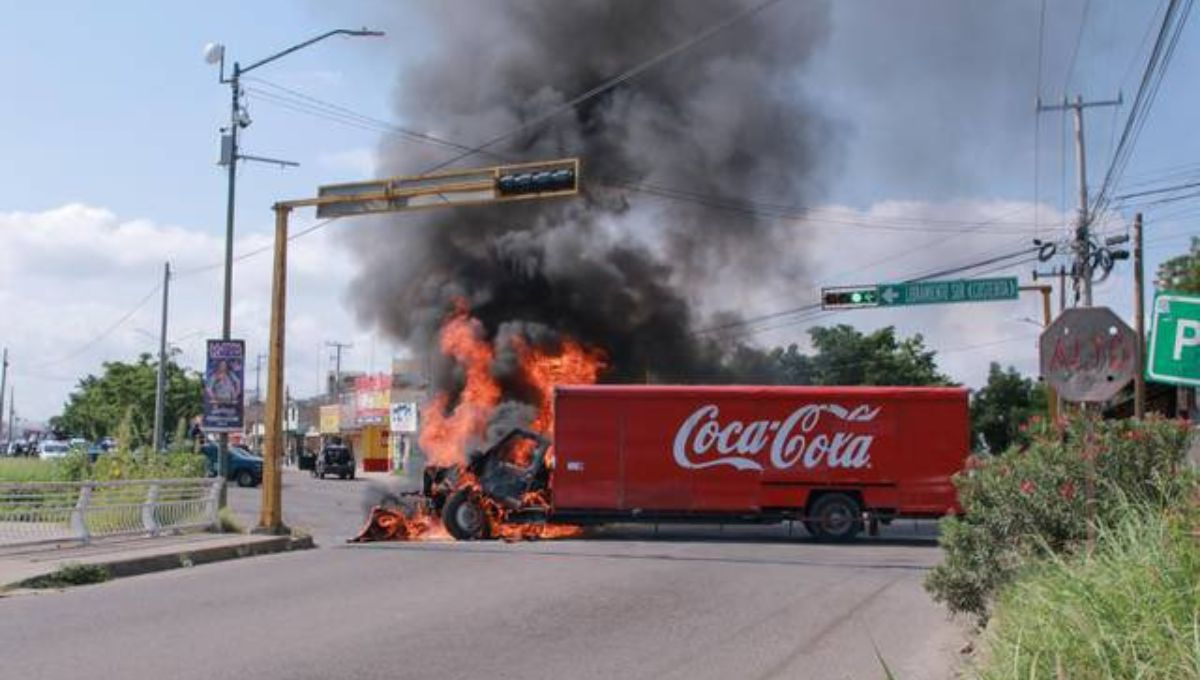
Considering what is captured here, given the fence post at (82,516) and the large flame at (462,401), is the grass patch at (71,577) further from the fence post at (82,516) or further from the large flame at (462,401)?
the large flame at (462,401)

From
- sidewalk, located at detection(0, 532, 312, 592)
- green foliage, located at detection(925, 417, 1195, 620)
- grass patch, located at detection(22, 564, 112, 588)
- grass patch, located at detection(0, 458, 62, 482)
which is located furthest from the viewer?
grass patch, located at detection(0, 458, 62, 482)

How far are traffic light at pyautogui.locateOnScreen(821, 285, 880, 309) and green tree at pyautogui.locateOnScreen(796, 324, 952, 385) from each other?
35.8 metres

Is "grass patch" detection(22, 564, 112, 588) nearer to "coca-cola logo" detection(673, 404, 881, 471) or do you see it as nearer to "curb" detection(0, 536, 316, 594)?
"curb" detection(0, 536, 316, 594)

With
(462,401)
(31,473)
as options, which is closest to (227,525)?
(462,401)

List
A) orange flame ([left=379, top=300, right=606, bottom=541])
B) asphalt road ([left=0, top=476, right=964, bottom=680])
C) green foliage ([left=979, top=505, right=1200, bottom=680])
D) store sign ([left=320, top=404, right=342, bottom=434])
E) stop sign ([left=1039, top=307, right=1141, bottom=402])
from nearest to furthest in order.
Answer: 1. green foliage ([left=979, top=505, right=1200, bottom=680])
2. stop sign ([left=1039, top=307, right=1141, bottom=402])
3. asphalt road ([left=0, top=476, right=964, bottom=680])
4. orange flame ([left=379, top=300, right=606, bottom=541])
5. store sign ([left=320, top=404, right=342, bottom=434])

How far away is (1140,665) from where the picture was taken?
387 cm

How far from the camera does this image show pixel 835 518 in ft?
65.9

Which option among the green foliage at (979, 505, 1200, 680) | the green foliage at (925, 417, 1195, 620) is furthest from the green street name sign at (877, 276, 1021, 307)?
the green foliage at (979, 505, 1200, 680)

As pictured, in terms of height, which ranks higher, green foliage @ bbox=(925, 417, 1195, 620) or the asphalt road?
green foliage @ bbox=(925, 417, 1195, 620)

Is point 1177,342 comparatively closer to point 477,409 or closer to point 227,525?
point 227,525

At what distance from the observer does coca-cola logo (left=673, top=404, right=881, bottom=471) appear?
2019 cm

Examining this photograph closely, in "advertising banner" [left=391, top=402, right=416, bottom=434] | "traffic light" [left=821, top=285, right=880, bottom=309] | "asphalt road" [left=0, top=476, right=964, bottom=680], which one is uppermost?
"traffic light" [left=821, top=285, right=880, bottom=309]

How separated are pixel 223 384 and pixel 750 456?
9.33 metres

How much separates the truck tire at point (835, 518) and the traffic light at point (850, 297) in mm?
6281
